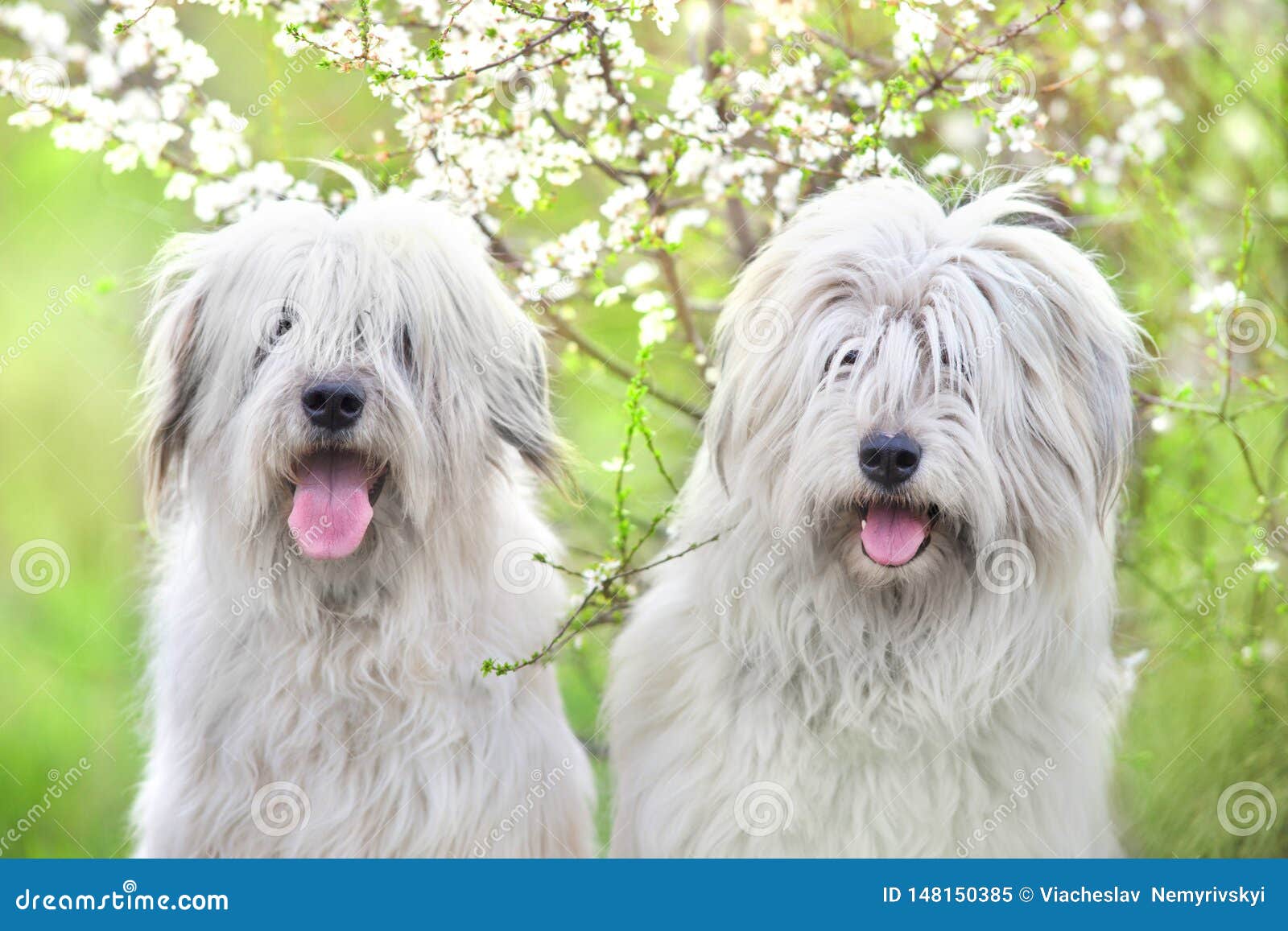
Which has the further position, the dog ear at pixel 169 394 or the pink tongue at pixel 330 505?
the dog ear at pixel 169 394

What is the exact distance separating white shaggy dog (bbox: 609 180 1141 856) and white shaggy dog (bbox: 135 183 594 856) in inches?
18.6

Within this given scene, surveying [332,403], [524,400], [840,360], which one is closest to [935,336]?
[840,360]

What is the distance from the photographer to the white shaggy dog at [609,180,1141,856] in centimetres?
299

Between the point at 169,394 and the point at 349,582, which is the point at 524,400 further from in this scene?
the point at 169,394

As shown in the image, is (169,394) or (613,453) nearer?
(169,394)

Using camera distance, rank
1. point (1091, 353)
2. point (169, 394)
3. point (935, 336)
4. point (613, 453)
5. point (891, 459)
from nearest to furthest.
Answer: point (891, 459)
point (935, 336)
point (1091, 353)
point (169, 394)
point (613, 453)

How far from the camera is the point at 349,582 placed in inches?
126

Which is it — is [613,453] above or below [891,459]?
above

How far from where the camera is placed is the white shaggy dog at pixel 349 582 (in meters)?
3.15

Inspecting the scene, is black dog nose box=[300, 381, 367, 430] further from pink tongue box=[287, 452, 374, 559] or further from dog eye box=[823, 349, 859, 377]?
dog eye box=[823, 349, 859, 377]

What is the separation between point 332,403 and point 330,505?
0.77ft

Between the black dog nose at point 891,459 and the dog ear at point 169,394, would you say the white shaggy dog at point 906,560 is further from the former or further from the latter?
the dog ear at point 169,394

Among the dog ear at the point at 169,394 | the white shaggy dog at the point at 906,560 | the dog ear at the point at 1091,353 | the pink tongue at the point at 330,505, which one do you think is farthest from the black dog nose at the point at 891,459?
the dog ear at the point at 169,394

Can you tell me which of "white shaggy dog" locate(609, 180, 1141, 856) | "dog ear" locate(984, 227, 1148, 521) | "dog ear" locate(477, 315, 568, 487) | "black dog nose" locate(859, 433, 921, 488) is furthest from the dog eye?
"dog ear" locate(477, 315, 568, 487)
